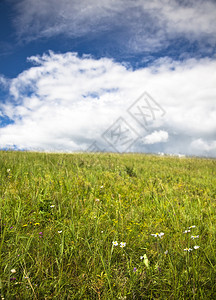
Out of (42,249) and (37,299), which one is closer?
(37,299)

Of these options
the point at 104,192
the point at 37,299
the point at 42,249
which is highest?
the point at 104,192

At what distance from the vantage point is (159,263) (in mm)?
1879

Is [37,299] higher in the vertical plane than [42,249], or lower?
lower

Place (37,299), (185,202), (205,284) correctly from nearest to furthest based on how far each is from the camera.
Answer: (37,299)
(205,284)
(185,202)

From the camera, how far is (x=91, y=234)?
2.35 metres

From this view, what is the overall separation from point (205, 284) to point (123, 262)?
0.75 meters

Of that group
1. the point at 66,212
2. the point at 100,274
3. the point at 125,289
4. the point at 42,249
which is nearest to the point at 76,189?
the point at 66,212

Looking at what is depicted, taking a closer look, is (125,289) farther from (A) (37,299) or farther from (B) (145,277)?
(A) (37,299)

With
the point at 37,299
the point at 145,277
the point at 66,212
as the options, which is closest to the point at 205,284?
the point at 145,277

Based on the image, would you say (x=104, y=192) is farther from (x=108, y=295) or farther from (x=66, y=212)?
(x=108, y=295)

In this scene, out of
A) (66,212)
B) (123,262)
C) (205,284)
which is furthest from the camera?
(66,212)

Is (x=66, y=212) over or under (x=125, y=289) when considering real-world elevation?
over

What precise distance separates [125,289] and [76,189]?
2565 millimetres

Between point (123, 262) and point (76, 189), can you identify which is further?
point (76, 189)
